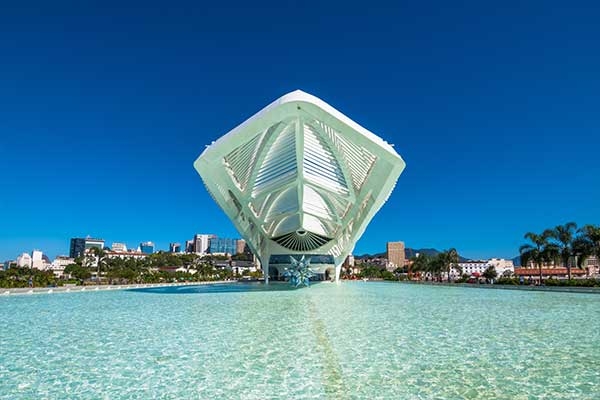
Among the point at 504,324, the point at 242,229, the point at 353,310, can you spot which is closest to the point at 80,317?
the point at 353,310

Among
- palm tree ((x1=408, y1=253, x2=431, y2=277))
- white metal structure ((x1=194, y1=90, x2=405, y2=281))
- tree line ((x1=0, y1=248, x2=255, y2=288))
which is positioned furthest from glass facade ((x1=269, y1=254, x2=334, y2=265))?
palm tree ((x1=408, y1=253, x2=431, y2=277))

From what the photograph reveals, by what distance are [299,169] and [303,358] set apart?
21.5m

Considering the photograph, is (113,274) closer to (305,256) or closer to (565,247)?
(305,256)

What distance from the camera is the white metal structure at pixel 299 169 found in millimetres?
21891

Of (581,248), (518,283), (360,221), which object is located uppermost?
(360,221)

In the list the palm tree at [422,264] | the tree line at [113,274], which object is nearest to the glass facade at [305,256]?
the tree line at [113,274]

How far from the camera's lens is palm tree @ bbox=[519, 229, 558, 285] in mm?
31133

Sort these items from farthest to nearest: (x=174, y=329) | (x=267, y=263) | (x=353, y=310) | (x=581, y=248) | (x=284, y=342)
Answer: (x=267, y=263), (x=581, y=248), (x=353, y=310), (x=174, y=329), (x=284, y=342)

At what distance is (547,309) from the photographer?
14.2m

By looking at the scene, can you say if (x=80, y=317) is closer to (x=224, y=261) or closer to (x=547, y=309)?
(x=547, y=309)

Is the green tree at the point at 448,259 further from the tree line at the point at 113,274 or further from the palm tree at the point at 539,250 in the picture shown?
the tree line at the point at 113,274

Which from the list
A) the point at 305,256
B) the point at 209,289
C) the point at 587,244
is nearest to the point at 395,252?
the point at 305,256

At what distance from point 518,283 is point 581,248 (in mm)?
4495

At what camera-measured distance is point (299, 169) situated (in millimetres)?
28078
